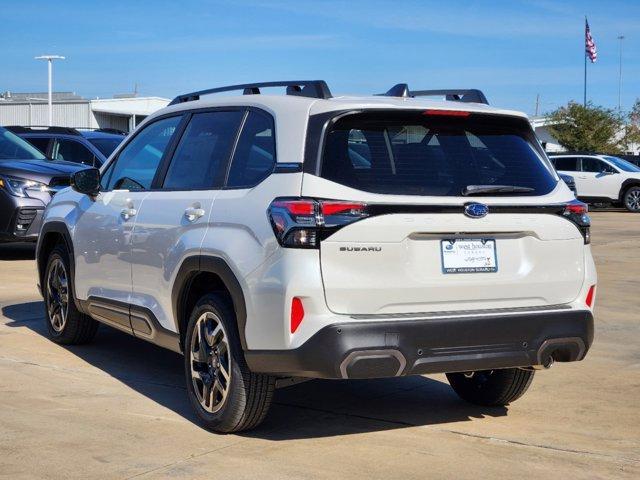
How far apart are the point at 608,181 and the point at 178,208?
85.3 ft

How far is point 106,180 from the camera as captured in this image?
748cm

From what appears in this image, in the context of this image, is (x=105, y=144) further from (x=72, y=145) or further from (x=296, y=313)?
(x=296, y=313)

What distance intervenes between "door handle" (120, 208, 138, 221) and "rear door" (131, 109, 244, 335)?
95 mm

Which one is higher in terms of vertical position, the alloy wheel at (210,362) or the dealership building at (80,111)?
the dealership building at (80,111)

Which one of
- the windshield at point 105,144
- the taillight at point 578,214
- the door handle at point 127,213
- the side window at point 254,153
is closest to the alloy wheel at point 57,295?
the door handle at point 127,213

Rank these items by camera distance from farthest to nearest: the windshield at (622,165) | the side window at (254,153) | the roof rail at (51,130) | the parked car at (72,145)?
the windshield at (622,165) → the roof rail at (51,130) → the parked car at (72,145) → the side window at (254,153)

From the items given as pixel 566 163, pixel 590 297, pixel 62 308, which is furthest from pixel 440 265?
pixel 566 163

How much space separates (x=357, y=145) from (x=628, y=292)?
751cm

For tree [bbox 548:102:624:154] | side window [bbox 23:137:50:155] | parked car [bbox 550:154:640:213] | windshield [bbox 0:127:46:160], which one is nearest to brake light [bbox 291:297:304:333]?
windshield [bbox 0:127:46:160]

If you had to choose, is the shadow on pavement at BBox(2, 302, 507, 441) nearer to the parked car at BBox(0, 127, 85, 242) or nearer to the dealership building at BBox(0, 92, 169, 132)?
the parked car at BBox(0, 127, 85, 242)

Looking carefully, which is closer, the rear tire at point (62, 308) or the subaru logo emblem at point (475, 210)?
the subaru logo emblem at point (475, 210)

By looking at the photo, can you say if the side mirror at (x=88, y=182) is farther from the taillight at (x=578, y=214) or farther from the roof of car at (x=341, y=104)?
the taillight at (x=578, y=214)

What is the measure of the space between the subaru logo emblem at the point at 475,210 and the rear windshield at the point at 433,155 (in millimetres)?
111

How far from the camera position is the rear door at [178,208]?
595 centimetres
